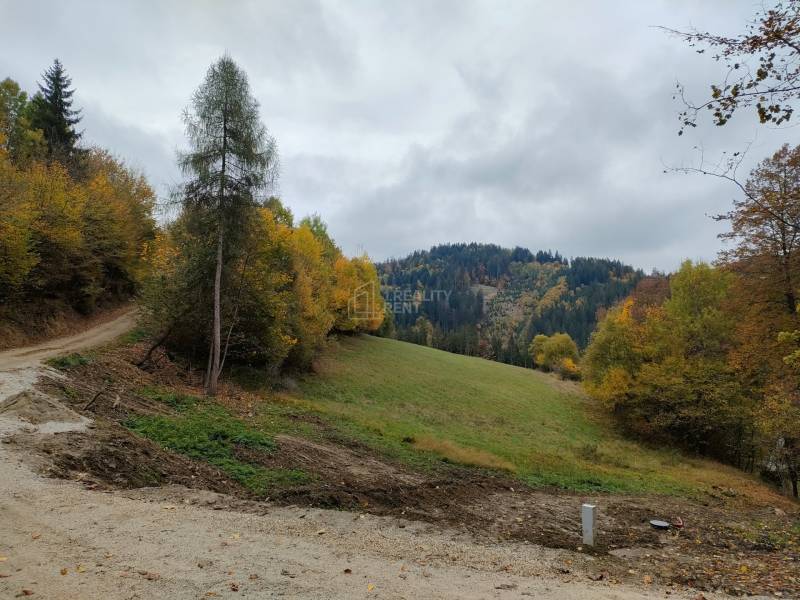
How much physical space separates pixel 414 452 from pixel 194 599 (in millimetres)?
12178

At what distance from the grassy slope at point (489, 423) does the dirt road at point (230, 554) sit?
7631 mm

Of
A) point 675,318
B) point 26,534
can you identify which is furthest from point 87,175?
point 675,318

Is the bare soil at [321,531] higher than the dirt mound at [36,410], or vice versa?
the dirt mound at [36,410]

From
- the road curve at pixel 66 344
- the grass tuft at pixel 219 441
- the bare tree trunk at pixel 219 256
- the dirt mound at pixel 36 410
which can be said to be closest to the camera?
the grass tuft at pixel 219 441

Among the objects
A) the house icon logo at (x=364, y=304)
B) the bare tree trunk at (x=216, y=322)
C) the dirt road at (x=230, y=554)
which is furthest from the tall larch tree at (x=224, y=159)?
the house icon logo at (x=364, y=304)

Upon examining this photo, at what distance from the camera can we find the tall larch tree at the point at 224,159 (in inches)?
753

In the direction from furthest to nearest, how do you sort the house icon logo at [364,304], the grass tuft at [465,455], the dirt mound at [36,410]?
the house icon logo at [364,304] < the grass tuft at [465,455] < the dirt mound at [36,410]

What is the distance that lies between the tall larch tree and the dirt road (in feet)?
40.0

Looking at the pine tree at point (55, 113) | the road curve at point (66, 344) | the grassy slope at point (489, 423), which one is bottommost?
the grassy slope at point (489, 423)

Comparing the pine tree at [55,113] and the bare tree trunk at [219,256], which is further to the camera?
the pine tree at [55,113]

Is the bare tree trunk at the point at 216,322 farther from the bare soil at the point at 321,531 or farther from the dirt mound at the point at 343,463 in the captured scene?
the dirt mound at the point at 343,463

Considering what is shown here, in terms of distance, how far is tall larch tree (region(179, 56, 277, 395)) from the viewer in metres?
19.1

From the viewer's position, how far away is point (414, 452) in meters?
16.9

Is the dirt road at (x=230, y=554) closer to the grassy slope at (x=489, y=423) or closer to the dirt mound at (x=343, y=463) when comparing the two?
the dirt mound at (x=343, y=463)
